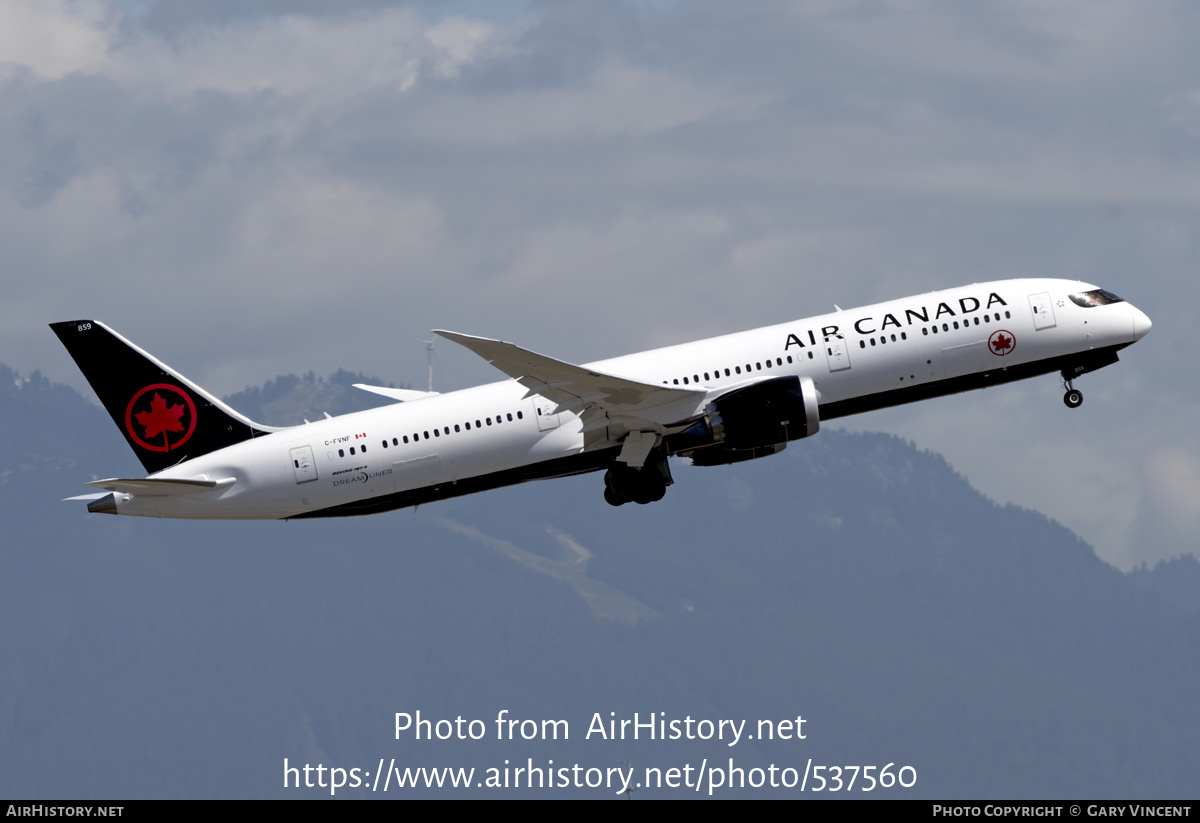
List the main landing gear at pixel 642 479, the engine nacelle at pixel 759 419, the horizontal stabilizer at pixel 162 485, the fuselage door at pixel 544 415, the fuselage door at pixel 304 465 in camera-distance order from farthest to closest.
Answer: the main landing gear at pixel 642 479 < the fuselage door at pixel 304 465 < the fuselage door at pixel 544 415 < the horizontal stabilizer at pixel 162 485 < the engine nacelle at pixel 759 419

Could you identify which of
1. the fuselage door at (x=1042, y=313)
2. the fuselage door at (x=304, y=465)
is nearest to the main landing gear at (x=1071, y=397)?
the fuselage door at (x=1042, y=313)

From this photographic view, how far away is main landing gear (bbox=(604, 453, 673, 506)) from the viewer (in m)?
56.9

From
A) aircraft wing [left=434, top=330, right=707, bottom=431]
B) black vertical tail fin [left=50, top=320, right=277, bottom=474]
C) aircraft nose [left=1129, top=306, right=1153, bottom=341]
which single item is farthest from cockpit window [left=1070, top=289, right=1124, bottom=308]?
black vertical tail fin [left=50, top=320, right=277, bottom=474]

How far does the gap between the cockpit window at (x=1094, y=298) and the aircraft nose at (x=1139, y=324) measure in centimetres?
81

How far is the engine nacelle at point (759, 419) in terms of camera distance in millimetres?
53312

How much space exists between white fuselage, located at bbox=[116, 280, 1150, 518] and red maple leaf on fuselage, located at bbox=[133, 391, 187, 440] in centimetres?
146

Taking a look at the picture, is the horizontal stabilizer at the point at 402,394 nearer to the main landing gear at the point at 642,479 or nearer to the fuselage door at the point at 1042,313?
the main landing gear at the point at 642,479

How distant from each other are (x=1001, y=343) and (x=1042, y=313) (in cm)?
210

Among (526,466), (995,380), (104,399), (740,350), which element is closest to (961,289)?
(995,380)

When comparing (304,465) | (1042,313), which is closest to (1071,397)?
(1042,313)

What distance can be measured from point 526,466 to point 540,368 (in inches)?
186

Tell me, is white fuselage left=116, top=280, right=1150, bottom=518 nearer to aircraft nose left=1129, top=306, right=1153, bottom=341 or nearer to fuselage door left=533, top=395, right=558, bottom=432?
fuselage door left=533, top=395, right=558, bottom=432
